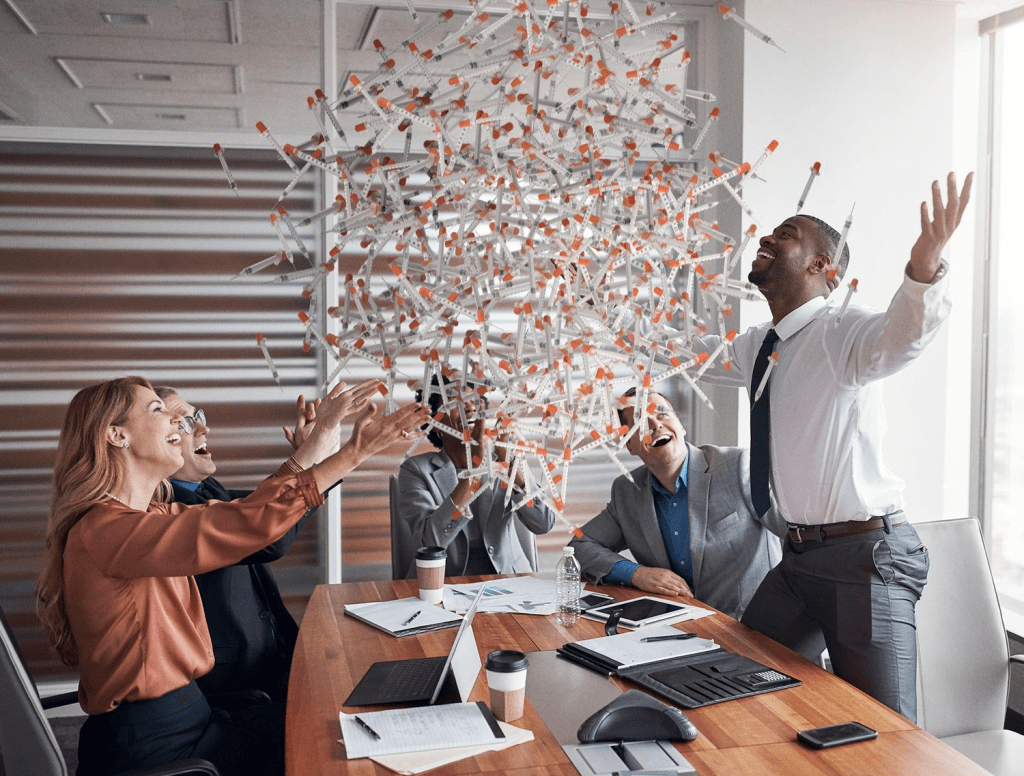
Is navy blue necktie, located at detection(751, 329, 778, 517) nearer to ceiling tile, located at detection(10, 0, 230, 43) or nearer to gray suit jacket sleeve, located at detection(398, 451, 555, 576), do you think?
gray suit jacket sleeve, located at detection(398, 451, 555, 576)

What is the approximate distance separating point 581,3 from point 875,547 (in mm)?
1654

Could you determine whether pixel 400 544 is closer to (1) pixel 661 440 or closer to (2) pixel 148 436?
(1) pixel 661 440

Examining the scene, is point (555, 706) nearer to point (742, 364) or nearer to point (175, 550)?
point (175, 550)

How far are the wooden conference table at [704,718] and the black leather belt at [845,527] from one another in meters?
0.36

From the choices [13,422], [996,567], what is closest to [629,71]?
[13,422]

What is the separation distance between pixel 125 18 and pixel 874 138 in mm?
3475

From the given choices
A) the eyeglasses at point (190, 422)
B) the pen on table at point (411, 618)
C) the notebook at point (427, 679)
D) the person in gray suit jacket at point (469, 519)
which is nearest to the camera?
the notebook at point (427, 679)

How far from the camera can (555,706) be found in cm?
197

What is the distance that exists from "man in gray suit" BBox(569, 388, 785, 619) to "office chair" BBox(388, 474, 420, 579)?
27.0 inches

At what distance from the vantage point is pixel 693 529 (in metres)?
3.04

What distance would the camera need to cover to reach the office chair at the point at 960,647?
259cm

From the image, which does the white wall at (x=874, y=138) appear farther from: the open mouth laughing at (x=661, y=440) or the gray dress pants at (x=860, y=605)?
the gray dress pants at (x=860, y=605)

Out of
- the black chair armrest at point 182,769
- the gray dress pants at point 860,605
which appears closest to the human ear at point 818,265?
the gray dress pants at point 860,605

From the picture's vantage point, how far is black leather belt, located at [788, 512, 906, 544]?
8.66 feet
